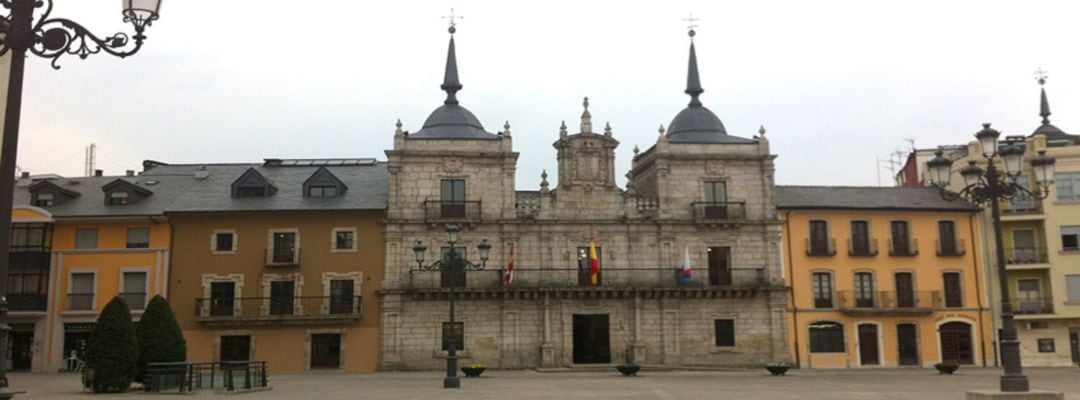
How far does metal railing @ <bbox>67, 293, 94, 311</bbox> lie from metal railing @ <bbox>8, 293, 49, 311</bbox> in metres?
0.99

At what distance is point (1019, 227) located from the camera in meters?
47.1

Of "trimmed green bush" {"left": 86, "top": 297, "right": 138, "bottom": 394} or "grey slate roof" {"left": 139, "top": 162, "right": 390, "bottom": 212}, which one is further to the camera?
"grey slate roof" {"left": 139, "top": 162, "right": 390, "bottom": 212}

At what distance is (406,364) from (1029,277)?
30370mm

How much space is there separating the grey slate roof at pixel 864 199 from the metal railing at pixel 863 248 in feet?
5.44

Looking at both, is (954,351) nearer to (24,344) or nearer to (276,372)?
(276,372)

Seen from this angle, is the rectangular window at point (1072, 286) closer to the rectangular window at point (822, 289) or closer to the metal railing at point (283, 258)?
the rectangular window at point (822, 289)

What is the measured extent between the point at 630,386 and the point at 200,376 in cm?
1257

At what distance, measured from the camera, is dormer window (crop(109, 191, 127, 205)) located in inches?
1740

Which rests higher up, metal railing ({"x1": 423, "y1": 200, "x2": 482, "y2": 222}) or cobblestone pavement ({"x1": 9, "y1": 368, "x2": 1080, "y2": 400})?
metal railing ({"x1": 423, "y1": 200, "x2": 482, "y2": 222})

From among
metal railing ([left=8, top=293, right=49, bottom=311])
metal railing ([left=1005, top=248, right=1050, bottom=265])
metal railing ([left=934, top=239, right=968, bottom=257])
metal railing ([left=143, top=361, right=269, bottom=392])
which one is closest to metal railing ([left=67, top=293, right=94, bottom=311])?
metal railing ([left=8, top=293, right=49, bottom=311])

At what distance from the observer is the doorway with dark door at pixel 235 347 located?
42.3 metres

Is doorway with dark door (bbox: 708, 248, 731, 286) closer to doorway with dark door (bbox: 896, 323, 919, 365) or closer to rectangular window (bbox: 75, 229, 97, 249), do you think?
doorway with dark door (bbox: 896, 323, 919, 365)

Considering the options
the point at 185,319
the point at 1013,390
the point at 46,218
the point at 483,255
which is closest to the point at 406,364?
the point at 185,319

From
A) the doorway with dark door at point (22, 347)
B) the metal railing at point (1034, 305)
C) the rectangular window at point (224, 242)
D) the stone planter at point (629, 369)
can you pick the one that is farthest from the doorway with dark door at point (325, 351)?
the metal railing at point (1034, 305)
